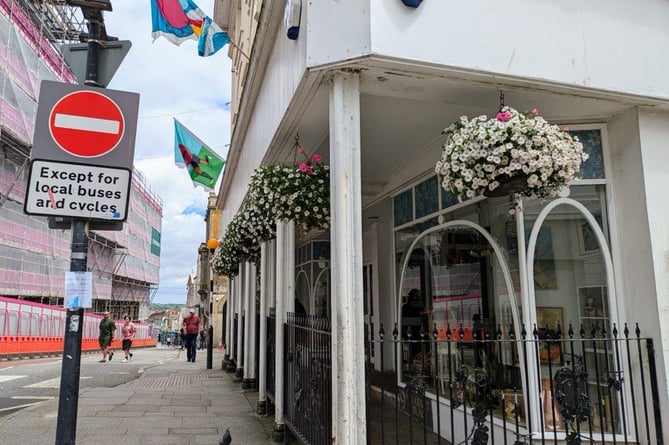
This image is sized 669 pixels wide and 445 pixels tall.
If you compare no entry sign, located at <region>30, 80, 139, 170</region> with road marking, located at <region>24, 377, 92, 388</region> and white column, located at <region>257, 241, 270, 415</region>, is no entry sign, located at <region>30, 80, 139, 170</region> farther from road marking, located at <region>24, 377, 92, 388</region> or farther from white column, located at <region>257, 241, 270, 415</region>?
road marking, located at <region>24, 377, 92, 388</region>

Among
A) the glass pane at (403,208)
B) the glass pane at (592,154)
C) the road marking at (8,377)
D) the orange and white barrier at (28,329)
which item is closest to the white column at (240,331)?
the road marking at (8,377)

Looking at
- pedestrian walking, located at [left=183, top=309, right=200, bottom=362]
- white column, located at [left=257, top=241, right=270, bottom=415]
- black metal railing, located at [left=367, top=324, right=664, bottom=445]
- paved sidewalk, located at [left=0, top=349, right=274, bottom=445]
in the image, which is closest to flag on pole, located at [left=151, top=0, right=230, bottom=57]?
white column, located at [left=257, top=241, right=270, bottom=415]

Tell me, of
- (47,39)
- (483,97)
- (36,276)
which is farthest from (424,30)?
(47,39)

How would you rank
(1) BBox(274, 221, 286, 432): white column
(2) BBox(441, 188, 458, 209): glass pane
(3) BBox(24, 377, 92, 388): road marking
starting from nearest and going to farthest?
(2) BBox(441, 188, 458, 209): glass pane → (1) BBox(274, 221, 286, 432): white column → (3) BBox(24, 377, 92, 388): road marking

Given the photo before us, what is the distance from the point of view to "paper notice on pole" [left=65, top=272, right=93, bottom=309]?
3.58 meters

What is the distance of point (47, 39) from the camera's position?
1110 inches

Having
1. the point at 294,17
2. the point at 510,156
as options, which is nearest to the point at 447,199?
the point at 510,156

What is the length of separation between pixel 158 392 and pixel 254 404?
2400 mm

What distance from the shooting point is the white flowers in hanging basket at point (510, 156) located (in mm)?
3783

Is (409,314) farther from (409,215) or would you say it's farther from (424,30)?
(424,30)

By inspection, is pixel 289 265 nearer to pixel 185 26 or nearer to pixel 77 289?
pixel 77 289

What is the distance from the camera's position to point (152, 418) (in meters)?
7.20

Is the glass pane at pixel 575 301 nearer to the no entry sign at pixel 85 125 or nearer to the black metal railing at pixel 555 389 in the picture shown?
the black metal railing at pixel 555 389

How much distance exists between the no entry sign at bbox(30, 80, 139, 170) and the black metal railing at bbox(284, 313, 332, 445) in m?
2.18
